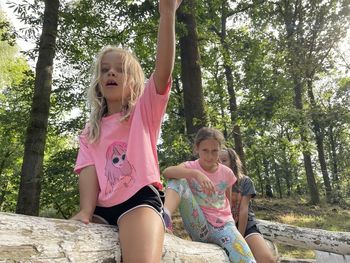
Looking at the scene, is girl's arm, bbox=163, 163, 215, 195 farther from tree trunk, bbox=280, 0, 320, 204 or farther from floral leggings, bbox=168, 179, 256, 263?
tree trunk, bbox=280, 0, 320, 204

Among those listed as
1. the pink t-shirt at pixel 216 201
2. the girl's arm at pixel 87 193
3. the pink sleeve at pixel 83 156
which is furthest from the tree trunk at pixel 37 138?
the girl's arm at pixel 87 193

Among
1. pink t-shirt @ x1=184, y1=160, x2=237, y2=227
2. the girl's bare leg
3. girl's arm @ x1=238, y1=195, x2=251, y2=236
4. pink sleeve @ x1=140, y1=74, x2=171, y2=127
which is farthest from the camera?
girl's arm @ x1=238, y1=195, x2=251, y2=236

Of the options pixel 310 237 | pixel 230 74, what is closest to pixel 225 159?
pixel 310 237

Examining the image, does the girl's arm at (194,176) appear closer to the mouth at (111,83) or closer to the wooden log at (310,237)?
the mouth at (111,83)

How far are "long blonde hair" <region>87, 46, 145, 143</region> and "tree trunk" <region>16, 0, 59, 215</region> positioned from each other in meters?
3.30

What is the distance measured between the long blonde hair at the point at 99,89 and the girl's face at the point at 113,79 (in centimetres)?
2

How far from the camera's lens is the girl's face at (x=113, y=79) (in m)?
2.18

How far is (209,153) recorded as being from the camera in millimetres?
3553

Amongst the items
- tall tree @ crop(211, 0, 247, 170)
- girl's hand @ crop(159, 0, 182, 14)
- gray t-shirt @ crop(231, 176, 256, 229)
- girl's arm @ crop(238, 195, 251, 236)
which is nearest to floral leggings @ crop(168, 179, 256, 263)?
girl's arm @ crop(238, 195, 251, 236)

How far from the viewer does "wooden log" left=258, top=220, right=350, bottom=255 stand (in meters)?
4.53

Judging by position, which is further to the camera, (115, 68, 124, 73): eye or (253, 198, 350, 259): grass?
(253, 198, 350, 259): grass

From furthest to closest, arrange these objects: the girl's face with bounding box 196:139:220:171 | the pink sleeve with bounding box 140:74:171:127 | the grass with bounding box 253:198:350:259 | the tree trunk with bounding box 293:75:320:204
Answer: the tree trunk with bounding box 293:75:320:204 → the grass with bounding box 253:198:350:259 → the girl's face with bounding box 196:139:220:171 → the pink sleeve with bounding box 140:74:171:127

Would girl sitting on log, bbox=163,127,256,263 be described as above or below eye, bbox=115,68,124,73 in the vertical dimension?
below

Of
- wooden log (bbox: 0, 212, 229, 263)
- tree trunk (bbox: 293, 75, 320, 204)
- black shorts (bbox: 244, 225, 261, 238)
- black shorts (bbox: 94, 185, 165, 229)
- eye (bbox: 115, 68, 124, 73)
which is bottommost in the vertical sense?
black shorts (bbox: 244, 225, 261, 238)
